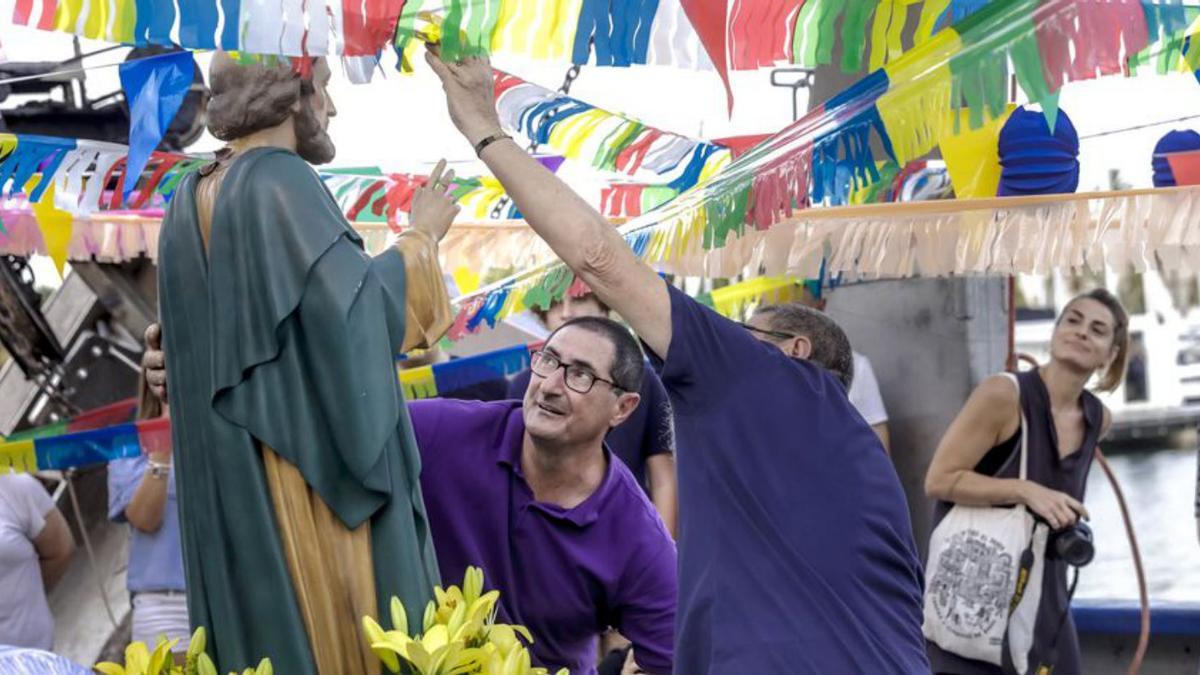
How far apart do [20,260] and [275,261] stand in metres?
6.25

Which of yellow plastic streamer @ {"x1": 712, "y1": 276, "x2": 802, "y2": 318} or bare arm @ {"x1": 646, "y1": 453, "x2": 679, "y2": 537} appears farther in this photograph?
yellow plastic streamer @ {"x1": 712, "y1": 276, "x2": 802, "y2": 318}

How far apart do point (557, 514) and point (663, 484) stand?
1.78 m

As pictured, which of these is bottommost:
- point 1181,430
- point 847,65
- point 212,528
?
point 1181,430

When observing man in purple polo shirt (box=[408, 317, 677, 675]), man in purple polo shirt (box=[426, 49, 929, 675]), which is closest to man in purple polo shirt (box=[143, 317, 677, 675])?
man in purple polo shirt (box=[408, 317, 677, 675])

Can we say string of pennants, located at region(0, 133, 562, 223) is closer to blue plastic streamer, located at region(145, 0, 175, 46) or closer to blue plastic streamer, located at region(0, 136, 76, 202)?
blue plastic streamer, located at region(0, 136, 76, 202)

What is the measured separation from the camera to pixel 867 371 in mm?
8211

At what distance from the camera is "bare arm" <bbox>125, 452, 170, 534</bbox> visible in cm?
746

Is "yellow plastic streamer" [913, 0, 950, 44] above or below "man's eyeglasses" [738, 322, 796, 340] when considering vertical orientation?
above

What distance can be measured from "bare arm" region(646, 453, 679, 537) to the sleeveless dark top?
97 centimetres

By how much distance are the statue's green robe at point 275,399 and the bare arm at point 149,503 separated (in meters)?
3.52

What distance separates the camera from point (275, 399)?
12.9 feet

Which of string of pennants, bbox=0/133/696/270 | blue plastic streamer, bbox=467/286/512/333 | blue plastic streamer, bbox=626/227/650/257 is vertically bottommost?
blue plastic streamer, bbox=467/286/512/333

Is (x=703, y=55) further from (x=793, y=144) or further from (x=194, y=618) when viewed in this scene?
(x=194, y=618)

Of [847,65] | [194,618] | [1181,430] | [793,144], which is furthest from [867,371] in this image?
[1181,430]
